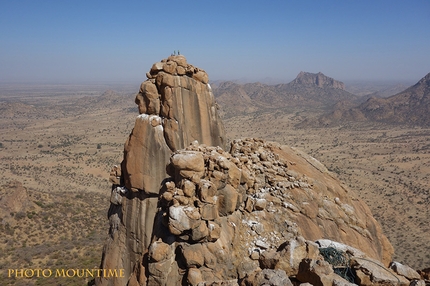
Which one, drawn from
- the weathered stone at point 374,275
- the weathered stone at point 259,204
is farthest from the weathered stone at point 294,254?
the weathered stone at point 259,204

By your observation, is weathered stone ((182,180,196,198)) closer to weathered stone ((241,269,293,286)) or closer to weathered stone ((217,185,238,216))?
Result: weathered stone ((217,185,238,216))

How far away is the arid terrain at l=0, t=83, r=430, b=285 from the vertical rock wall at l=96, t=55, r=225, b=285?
49.0 ft

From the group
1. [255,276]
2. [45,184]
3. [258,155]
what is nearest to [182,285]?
[255,276]

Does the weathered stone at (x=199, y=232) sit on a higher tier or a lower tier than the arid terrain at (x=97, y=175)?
higher

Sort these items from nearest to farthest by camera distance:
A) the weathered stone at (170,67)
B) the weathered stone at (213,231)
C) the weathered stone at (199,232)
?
1. the weathered stone at (199,232)
2. the weathered stone at (213,231)
3. the weathered stone at (170,67)

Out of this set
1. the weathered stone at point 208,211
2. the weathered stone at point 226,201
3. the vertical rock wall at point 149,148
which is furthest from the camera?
the vertical rock wall at point 149,148

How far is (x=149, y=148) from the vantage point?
16.6 metres

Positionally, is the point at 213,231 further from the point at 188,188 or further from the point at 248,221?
the point at 248,221

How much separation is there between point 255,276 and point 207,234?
3269 mm

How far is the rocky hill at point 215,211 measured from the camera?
1197 centimetres

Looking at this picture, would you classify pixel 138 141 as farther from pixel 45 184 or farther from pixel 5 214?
pixel 45 184

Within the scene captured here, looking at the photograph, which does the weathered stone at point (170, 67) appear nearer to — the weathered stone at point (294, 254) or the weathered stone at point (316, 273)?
the weathered stone at point (294, 254)

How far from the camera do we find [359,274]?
1084cm

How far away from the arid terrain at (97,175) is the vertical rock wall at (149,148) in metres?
14.9
